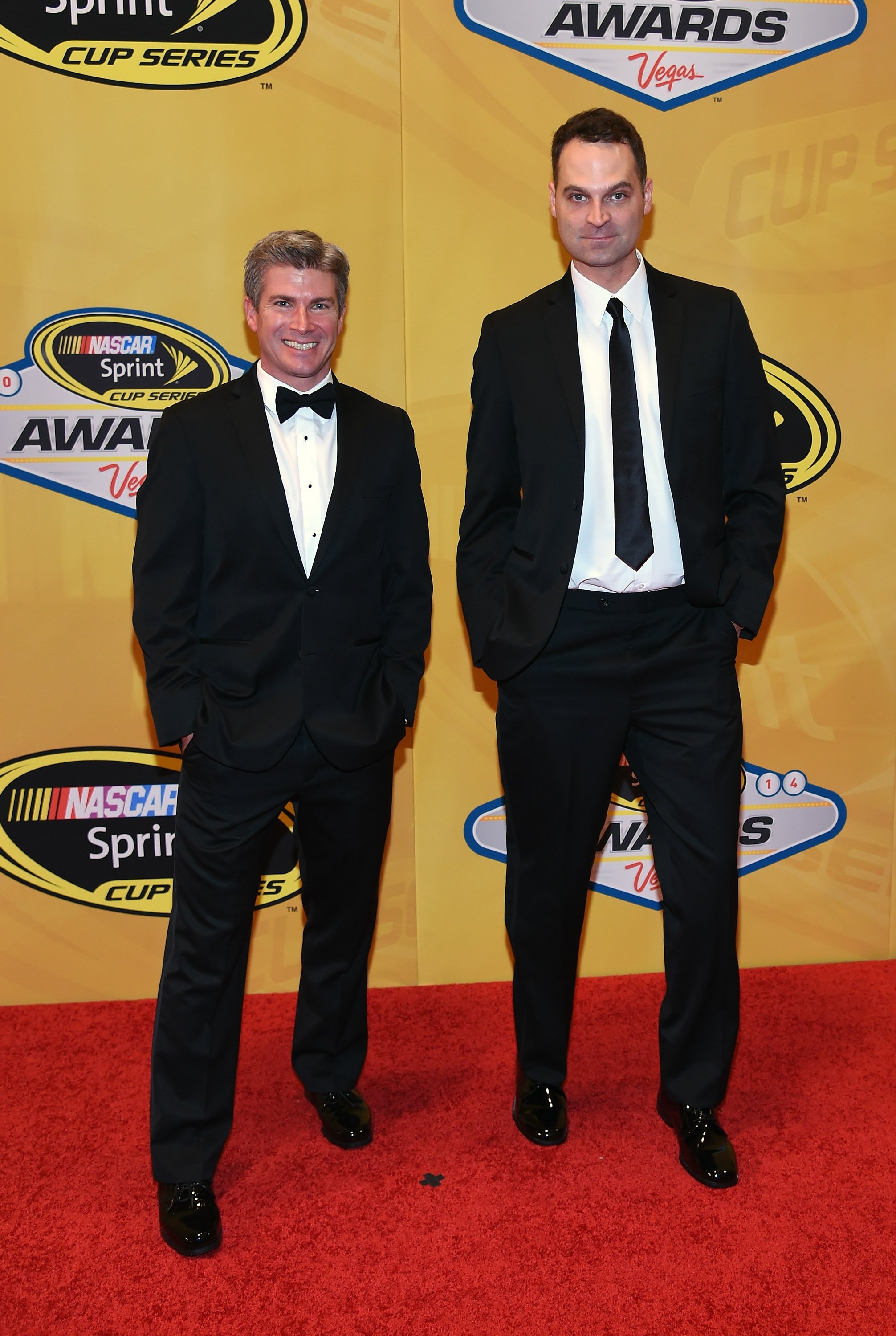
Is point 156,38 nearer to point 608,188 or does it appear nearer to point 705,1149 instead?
point 608,188

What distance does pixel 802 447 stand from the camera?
11.2 feet

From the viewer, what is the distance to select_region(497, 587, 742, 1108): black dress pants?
2480 mm

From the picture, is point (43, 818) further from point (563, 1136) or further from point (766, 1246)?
point (766, 1246)

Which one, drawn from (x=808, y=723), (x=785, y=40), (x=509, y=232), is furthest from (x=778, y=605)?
(x=785, y=40)

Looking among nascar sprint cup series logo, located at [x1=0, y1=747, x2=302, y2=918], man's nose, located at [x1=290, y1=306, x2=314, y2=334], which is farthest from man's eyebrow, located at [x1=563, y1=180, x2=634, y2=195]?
nascar sprint cup series logo, located at [x1=0, y1=747, x2=302, y2=918]

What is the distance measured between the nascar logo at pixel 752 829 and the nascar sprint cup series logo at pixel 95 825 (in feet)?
3.24

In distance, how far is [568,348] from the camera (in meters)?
2.49

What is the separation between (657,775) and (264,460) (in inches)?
43.2

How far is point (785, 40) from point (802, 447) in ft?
3.70

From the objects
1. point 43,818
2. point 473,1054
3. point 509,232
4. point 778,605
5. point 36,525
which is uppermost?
point 509,232

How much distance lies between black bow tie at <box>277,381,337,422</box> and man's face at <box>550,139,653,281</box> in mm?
608

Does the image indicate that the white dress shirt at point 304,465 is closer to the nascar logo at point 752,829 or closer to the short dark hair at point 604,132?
the short dark hair at point 604,132

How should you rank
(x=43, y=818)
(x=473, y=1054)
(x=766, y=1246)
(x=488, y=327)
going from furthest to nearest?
(x=43, y=818)
(x=473, y=1054)
(x=488, y=327)
(x=766, y=1246)

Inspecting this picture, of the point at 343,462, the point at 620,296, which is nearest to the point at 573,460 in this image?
the point at 620,296
